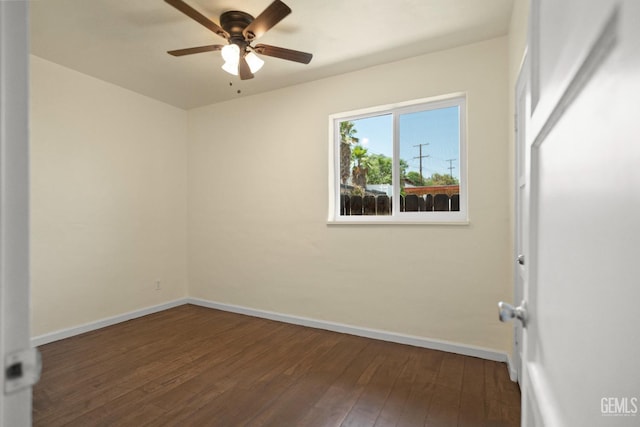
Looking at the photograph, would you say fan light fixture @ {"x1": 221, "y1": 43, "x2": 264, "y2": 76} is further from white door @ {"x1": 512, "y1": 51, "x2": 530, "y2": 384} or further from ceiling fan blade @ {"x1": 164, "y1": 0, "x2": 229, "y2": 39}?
white door @ {"x1": 512, "y1": 51, "x2": 530, "y2": 384}

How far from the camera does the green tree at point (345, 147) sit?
335cm

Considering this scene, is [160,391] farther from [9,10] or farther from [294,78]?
[294,78]

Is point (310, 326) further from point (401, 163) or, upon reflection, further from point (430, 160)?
point (430, 160)

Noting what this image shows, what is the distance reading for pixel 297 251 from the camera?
347 centimetres

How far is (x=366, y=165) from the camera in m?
3.27

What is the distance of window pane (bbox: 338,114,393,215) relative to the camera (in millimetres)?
3145

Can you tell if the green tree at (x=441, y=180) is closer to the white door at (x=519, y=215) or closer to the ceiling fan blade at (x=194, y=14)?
the white door at (x=519, y=215)

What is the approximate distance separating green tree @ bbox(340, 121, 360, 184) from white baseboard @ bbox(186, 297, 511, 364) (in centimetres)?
157

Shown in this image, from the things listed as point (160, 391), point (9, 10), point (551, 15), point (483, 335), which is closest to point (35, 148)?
point (160, 391)

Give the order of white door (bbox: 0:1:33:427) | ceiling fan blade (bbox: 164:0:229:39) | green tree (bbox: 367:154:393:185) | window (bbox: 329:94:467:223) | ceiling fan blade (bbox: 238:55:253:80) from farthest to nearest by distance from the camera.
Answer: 1. green tree (bbox: 367:154:393:185)
2. window (bbox: 329:94:467:223)
3. ceiling fan blade (bbox: 238:55:253:80)
4. ceiling fan blade (bbox: 164:0:229:39)
5. white door (bbox: 0:1:33:427)

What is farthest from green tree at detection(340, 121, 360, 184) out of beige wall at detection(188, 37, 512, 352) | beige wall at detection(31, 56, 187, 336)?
beige wall at detection(31, 56, 187, 336)

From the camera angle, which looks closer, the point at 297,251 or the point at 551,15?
the point at 551,15

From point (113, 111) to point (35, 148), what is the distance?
888mm

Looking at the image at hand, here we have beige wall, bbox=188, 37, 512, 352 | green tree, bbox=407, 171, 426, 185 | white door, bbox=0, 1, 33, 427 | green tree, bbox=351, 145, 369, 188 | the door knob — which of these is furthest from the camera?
green tree, bbox=351, 145, 369, 188
